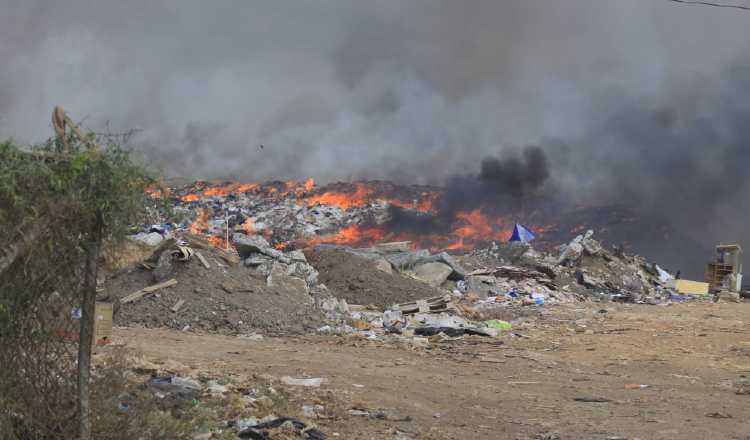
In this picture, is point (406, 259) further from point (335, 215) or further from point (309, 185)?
point (309, 185)

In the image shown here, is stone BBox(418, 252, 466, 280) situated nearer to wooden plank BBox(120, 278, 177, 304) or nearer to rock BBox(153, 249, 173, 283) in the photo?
rock BBox(153, 249, 173, 283)

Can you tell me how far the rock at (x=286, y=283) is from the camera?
13712 millimetres

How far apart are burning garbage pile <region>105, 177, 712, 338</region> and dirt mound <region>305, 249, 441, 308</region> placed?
0.10 feet

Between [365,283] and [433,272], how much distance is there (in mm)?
3527

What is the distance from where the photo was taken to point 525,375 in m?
8.81

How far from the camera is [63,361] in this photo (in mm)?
3961

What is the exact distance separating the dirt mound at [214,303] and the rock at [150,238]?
1219 millimetres

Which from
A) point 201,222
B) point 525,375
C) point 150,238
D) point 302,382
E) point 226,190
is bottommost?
point 302,382

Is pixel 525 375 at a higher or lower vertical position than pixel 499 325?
lower

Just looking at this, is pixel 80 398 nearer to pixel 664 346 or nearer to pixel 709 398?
pixel 709 398

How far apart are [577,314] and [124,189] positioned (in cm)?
1385

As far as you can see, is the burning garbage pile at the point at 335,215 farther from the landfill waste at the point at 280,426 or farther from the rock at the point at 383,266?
the landfill waste at the point at 280,426

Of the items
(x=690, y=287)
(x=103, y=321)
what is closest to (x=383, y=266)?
(x=103, y=321)

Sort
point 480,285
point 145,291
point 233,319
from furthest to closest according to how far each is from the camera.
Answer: point 480,285 < point 145,291 < point 233,319
